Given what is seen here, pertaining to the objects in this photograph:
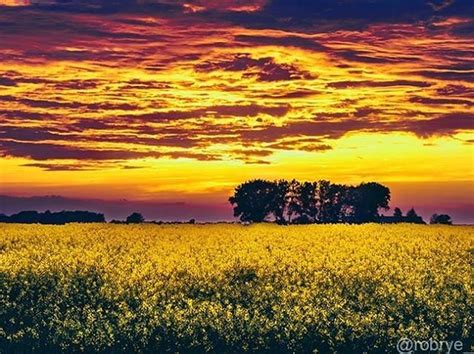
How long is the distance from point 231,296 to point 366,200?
67514 millimetres

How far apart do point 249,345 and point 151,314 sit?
3.29 metres

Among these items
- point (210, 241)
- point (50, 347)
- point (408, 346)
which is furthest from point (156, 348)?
point (210, 241)

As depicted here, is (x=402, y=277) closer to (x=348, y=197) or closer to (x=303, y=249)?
(x=303, y=249)

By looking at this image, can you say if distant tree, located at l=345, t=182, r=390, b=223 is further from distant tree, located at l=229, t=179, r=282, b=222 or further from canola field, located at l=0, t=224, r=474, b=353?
canola field, located at l=0, t=224, r=474, b=353

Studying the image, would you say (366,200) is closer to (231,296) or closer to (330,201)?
(330,201)

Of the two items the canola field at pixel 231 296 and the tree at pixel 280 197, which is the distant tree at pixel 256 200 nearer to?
the tree at pixel 280 197

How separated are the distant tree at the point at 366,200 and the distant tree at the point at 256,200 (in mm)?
8401

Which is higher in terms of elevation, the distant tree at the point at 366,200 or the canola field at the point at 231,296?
the distant tree at the point at 366,200

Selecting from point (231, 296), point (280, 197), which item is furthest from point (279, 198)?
point (231, 296)

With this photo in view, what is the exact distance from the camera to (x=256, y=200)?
293ft

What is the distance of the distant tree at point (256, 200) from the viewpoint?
290 ft

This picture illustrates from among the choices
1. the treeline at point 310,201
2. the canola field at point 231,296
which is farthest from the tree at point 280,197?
the canola field at point 231,296

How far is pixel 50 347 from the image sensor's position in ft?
70.9

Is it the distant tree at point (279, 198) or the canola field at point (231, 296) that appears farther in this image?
the distant tree at point (279, 198)
